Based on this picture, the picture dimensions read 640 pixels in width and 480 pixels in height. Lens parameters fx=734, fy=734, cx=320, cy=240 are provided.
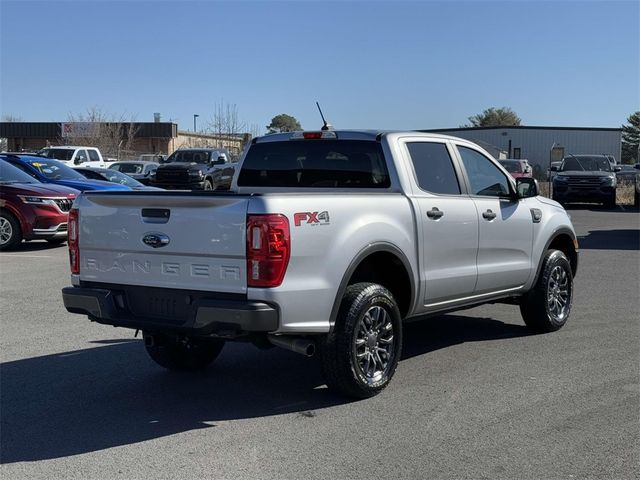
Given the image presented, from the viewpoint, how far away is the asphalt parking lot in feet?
14.0

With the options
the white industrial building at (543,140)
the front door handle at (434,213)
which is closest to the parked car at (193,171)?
the front door handle at (434,213)

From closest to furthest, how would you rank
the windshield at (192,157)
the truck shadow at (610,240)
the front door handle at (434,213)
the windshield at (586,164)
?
1. the front door handle at (434,213)
2. the truck shadow at (610,240)
3. the windshield at (586,164)
4. the windshield at (192,157)

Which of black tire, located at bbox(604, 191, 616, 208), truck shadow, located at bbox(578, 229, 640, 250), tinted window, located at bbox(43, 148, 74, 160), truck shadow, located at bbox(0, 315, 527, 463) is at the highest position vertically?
tinted window, located at bbox(43, 148, 74, 160)

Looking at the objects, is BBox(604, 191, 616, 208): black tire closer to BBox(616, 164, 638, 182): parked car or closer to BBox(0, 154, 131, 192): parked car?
BBox(616, 164, 638, 182): parked car

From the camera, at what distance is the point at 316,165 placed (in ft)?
20.9

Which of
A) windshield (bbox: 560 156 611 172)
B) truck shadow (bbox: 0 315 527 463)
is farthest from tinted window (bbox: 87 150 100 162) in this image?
truck shadow (bbox: 0 315 527 463)

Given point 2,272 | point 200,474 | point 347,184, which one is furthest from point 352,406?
point 2,272

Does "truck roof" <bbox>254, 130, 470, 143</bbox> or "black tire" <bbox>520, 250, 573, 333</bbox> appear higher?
"truck roof" <bbox>254, 130, 470, 143</bbox>

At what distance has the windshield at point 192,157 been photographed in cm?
2925

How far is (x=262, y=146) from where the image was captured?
6754mm

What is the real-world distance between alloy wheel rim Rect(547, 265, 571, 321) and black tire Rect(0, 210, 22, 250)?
10.2m

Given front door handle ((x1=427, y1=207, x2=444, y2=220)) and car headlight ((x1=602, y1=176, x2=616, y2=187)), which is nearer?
front door handle ((x1=427, y1=207, x2=444, y2=220))

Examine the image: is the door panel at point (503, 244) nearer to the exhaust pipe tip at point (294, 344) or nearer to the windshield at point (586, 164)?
Answer: the exhaust pipe tip at point (294, 344)

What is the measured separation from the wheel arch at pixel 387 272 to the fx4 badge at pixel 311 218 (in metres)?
0.42
